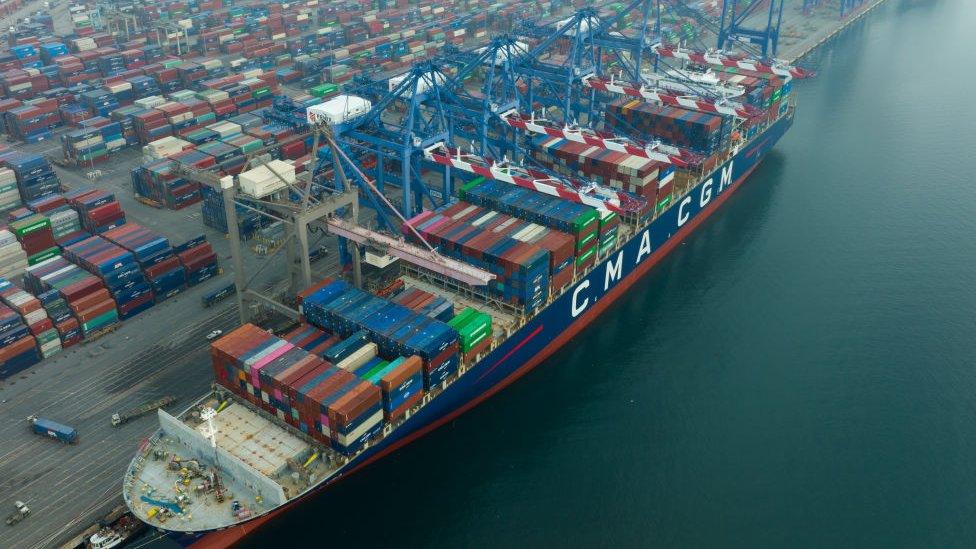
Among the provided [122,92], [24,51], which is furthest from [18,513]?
[24,51]

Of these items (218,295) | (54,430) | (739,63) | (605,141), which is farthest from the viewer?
(739,63)

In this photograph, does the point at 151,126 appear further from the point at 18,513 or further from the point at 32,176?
the point at 18,513

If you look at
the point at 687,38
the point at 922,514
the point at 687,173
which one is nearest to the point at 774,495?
the point at 922,514

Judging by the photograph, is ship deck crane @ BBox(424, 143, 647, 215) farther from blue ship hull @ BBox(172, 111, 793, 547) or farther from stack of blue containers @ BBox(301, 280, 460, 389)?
stack of blue containers @ BBox(301, 280, 460, 389)

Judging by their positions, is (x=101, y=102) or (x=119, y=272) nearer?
(x=119, y=272)

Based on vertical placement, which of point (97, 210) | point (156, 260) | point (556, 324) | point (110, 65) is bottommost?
point (556, 324)

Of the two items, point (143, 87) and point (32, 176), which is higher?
point (143, 87)

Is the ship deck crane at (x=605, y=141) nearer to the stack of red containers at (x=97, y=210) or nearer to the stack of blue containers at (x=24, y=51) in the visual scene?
the stack of red containers at (x=97, y=210)

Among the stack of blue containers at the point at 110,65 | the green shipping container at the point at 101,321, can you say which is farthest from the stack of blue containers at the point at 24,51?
the green shipping container at the point at 101,321
